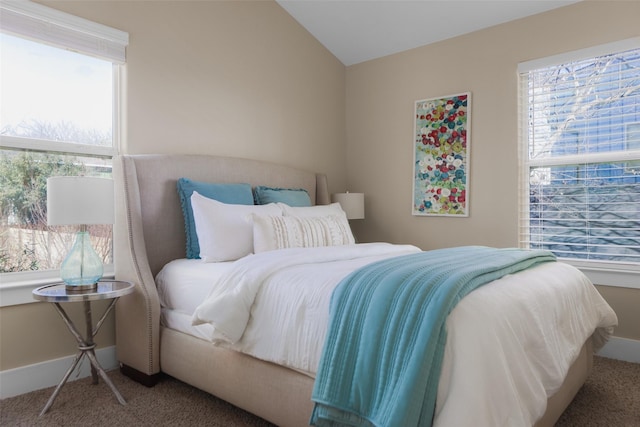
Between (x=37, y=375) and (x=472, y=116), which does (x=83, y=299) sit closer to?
(x=37, y=375)

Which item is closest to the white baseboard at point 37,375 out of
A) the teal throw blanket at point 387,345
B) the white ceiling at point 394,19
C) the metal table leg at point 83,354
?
the metal table leg at point 83,354

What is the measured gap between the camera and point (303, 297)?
1.75 m

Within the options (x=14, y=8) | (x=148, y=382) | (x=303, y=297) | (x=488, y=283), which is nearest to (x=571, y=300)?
(x=488, y=283)

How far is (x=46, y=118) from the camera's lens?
256 cm

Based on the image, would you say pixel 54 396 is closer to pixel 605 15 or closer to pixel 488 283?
pixel 488 283

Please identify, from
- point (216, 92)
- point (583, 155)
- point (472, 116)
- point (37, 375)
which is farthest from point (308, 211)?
point (583, 155)

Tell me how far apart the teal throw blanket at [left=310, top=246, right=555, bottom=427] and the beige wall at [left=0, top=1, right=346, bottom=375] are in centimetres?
182

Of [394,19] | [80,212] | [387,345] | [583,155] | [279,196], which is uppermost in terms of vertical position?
[394,19]

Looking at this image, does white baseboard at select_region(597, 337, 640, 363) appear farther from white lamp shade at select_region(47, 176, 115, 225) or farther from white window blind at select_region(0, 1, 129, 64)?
white window blind at select_region(0, 1, 129, 64)

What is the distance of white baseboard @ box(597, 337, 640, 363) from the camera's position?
2986 millimetres

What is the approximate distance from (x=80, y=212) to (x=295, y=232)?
118 cm

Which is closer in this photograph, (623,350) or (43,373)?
(43,373)

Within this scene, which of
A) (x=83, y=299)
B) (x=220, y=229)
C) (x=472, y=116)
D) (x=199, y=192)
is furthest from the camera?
(x=472, y=116)

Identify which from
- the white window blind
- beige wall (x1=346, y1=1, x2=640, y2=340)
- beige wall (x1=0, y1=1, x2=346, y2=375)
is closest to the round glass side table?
beige wall (x1=0, y1=1, x2=346, y2=375)
